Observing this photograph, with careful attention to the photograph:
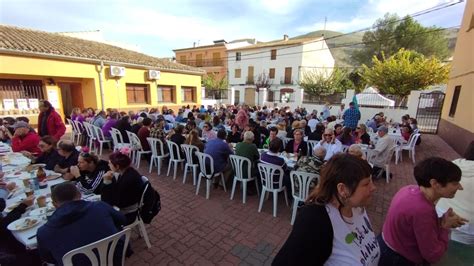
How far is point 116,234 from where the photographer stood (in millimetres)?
1790

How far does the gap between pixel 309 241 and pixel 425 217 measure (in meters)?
1.17

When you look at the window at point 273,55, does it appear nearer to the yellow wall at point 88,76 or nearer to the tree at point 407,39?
the tree at point 407,39

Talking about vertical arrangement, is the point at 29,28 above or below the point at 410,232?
above

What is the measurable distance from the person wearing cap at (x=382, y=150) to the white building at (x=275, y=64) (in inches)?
757

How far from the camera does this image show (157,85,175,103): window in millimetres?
14175

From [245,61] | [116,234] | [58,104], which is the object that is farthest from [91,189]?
[245,61]

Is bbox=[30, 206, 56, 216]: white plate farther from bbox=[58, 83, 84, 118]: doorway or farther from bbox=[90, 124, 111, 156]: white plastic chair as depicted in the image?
bbox=[58, 83, 84, 118]: doorway

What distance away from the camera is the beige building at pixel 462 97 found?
287 inches

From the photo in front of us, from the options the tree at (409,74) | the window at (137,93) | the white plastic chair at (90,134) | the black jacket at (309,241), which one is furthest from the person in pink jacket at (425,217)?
the tree at (409,74)

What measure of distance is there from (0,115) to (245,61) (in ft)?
80.2

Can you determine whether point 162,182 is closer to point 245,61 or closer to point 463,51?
point 463,51

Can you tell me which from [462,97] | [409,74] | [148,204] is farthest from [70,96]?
[409,74]

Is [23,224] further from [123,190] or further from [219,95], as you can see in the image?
[219,95]

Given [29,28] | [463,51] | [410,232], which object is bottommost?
[410,232]
